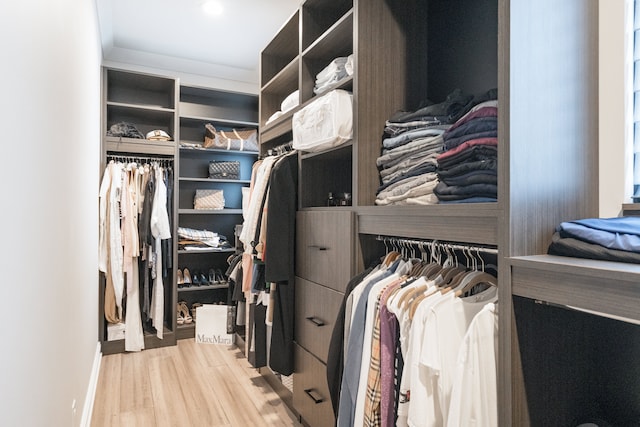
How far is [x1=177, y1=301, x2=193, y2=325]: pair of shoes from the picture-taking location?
12.2 ft

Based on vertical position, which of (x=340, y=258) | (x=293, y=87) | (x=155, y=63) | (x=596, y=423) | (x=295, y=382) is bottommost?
(x=295, y=382)

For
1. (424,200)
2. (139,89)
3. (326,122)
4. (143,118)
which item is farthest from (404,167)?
(139,89)

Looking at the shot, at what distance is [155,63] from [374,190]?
125 inches

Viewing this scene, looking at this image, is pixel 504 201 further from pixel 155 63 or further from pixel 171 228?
pixel 155 63

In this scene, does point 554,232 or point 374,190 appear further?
point 374,190

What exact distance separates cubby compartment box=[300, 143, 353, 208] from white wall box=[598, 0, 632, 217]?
4.00ft

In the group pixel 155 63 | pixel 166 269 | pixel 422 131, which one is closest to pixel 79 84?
pixel 422 131

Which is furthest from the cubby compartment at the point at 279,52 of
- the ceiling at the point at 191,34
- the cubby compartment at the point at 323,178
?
the cubby compartment at the point at 323,178

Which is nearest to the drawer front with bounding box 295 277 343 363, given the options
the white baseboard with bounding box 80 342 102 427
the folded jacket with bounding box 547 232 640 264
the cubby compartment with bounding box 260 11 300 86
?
the folded jacket with bounding box 547 232 640 264

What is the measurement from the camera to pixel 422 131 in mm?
1488

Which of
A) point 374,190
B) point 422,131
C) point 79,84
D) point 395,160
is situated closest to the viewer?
point 422,131

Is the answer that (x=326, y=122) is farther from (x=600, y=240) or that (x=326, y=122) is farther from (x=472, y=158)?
(x=600, y=240)

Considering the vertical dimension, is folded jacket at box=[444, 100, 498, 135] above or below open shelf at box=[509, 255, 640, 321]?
above

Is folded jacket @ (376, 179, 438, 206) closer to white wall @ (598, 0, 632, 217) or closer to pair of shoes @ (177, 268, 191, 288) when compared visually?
white wall @ (598, 0, 632, 217)
